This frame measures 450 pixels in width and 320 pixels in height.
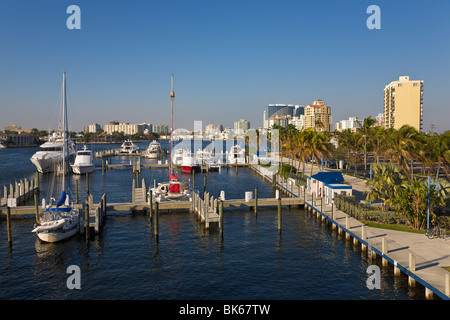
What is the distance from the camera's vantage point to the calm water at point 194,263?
2252cm

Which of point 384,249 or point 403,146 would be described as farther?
point 403,146

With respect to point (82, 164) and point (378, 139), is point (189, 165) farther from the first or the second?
point (378, 139)

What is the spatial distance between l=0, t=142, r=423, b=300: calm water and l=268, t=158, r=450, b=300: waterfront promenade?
1.21m

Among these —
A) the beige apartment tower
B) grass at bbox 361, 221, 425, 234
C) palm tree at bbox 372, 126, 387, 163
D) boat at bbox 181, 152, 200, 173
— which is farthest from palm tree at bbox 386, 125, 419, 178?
the beige apartment tower

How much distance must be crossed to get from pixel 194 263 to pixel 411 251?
15.2 m

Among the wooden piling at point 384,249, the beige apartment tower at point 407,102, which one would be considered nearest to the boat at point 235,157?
the wooden piling at point 384,249

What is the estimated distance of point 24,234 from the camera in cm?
3384

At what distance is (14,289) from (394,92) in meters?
187

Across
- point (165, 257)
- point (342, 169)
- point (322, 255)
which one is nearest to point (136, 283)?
point (165, 257)

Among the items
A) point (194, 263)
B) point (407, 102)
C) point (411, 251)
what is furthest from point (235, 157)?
point (407, 102)

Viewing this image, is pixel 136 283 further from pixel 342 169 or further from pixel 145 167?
pixel 145 167

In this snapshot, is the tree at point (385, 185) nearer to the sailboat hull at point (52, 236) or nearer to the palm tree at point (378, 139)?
the sailboat hull at point (52, 236)

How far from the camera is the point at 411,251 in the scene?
24625 mm

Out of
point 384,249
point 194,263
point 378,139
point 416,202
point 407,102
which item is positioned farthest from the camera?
point 407,102
